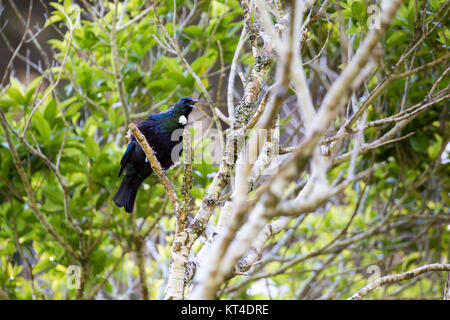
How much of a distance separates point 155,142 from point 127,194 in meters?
0.44

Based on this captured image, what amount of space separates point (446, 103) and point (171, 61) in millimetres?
1945

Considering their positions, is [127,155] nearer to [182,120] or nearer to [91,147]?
[91,147]

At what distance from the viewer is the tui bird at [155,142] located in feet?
11.3

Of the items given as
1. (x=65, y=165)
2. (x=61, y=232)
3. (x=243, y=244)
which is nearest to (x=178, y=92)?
(x=65, y=165)

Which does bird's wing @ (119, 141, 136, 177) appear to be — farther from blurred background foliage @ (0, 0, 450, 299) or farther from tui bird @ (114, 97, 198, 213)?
blurred background foliage @ (0, 0, 450, 299)

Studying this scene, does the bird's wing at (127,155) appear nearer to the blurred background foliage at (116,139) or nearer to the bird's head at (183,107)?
the blurred background foliage at (116,139)

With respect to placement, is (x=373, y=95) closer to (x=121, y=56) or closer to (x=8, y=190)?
(x=121, y=56)

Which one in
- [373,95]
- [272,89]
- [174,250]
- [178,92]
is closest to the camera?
[174,250]

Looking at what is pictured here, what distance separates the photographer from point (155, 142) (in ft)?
11.7

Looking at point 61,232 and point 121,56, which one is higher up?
point 121,56

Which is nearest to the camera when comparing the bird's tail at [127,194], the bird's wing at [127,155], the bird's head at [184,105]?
the bird's tail at [127,194]

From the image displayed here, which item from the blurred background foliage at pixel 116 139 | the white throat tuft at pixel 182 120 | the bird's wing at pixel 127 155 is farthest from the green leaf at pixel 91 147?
the white throat tuft at pixel 182 120

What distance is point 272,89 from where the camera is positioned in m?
1.83

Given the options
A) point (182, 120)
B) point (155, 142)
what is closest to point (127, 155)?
point (155, 142)
